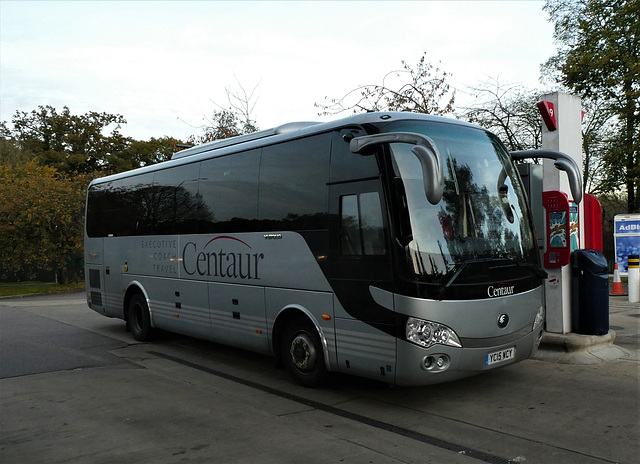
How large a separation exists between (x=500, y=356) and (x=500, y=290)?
2.36ft

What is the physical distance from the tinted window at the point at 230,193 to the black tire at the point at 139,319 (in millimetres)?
2616

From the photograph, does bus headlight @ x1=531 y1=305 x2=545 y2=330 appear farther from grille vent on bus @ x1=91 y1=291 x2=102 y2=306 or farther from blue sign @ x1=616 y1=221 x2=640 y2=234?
blue sign @ x1=616 y1=221 x2=640 y2=234

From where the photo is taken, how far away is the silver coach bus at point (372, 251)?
19.0 ft

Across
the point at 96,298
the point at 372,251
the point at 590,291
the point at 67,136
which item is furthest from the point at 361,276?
the point at 67,136

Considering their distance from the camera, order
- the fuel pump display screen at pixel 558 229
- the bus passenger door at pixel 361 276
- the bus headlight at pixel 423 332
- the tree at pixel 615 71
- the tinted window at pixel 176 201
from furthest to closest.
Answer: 1. the tree at pixel 615 71
2. the tinted window at pixel 176 201
3. the fuel pump display screen at pixel 558 229
4. the bus passenger door at pixel 361 276
5. the bus headlight at pixel 423 332

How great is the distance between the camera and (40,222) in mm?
23219

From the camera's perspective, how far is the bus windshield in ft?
19.0

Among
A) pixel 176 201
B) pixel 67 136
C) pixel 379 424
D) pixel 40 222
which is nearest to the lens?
pixel 379 424

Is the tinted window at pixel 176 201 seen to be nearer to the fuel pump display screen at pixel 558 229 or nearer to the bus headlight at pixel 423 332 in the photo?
the bus headlight at pixel 423 332

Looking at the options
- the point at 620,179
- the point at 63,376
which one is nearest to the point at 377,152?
the point at 63,376

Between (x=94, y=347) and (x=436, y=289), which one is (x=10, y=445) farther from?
(x=94, y=347)

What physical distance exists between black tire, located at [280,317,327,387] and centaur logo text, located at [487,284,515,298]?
2068mm

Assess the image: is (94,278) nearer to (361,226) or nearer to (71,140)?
(361,226)

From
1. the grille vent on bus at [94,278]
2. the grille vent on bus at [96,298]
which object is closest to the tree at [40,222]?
the grille vent on bus at [94,278]
